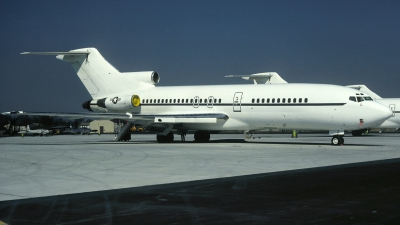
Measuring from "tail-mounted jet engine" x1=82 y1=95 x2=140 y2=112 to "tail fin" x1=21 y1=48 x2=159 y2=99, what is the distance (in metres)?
0.77

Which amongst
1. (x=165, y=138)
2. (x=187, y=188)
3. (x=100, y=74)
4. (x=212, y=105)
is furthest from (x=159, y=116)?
(x=187, y=188)

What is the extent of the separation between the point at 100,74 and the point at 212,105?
9.89 m

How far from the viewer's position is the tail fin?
125ft

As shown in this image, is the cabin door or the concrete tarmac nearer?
the concrete tarmac

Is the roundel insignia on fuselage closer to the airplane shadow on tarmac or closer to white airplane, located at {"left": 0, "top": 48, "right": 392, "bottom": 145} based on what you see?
white airplane, located at {"left": 0, "top": 48, "right": 392, "bottom": 145}

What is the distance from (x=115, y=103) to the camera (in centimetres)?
3697

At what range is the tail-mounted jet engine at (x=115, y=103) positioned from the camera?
36.7m

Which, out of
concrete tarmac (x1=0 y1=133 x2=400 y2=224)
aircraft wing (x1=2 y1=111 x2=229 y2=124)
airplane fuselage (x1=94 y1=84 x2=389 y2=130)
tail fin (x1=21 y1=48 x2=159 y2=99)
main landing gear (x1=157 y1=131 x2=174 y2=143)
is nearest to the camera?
concrete tarmac (x1=0 y1=133 x2=400 y2=224)

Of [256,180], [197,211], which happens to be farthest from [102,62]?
[197,211]

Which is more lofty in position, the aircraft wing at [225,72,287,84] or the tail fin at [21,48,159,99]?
the aircraft wing at [225,72,287,84]

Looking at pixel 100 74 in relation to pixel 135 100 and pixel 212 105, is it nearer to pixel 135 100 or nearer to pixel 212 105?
pixel 135 100

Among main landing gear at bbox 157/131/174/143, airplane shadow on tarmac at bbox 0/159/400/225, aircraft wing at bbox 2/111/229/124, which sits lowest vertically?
airplane shadow on tarmac at bbox 0/159/400/225

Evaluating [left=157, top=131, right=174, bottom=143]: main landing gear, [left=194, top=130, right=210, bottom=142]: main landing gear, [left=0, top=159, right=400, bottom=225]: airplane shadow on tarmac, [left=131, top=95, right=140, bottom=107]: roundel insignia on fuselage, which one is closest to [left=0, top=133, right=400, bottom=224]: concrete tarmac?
[left=0, top=159, right=400, bottom=225]: airplane shadow on tarmac

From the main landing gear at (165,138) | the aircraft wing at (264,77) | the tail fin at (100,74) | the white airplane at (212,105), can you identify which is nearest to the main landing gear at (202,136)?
the white airplane at (212,105)
